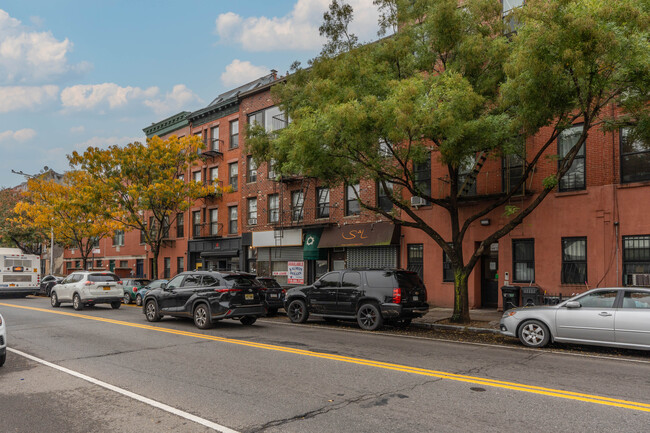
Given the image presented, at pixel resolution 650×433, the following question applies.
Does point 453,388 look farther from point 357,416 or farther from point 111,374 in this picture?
point 111,374

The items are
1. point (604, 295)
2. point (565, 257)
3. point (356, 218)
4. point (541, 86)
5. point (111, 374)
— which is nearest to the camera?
point (111, 374)

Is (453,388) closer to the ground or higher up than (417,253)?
closer to the ground

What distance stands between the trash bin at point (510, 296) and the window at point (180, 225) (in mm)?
25207

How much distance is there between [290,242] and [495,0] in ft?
54.1

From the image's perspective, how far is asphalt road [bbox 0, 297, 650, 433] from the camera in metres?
5.56

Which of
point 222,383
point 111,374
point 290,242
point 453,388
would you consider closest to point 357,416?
point 453,388

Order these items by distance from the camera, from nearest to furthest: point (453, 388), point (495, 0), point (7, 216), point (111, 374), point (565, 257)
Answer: point (453, 388)
point (111, 374)
point (495, 0)
point (565, 257)
point (7, 216)

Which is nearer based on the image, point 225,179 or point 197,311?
point 197,311

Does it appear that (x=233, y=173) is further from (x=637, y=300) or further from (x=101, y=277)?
(x=637, y=300)

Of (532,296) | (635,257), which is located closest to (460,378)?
(532,296)

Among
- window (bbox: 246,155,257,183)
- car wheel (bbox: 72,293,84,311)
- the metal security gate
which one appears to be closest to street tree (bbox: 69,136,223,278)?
window (bbox: 246,155,257,183)

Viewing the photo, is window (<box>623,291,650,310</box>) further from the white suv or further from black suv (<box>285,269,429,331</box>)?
the white suv

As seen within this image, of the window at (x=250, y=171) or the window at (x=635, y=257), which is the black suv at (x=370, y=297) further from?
the window at (x=250, y=171)

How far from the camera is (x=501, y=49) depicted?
1371cm
